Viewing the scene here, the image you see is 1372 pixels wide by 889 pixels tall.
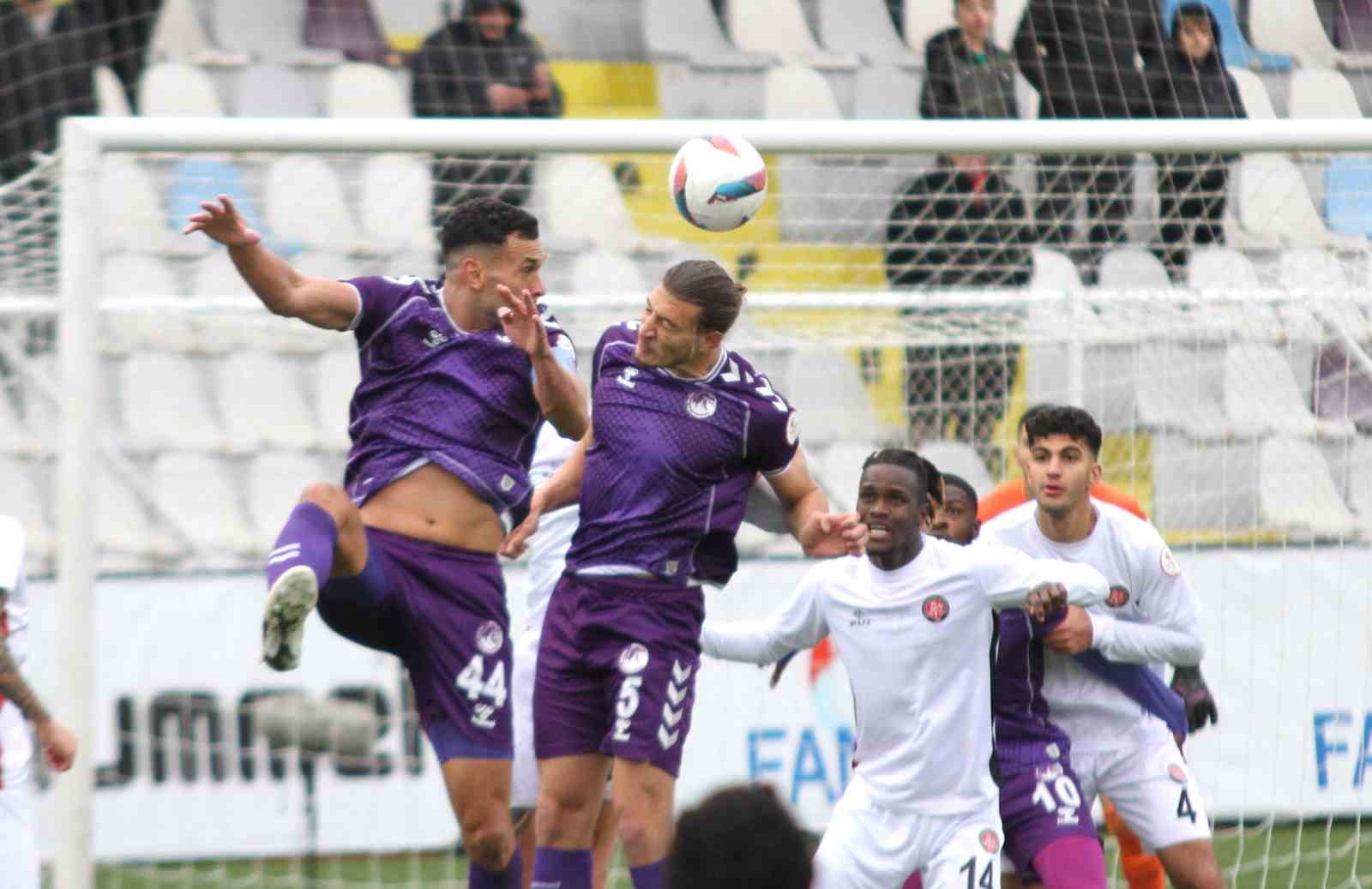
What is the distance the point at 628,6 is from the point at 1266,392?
16.5ft

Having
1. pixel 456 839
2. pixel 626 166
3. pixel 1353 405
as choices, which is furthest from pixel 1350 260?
pixel 456 839


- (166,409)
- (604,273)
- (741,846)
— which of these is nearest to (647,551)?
(741,846)

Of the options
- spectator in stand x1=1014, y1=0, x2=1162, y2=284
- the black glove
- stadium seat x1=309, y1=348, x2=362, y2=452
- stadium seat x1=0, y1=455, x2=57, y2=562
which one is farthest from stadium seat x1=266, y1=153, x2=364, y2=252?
the black glove

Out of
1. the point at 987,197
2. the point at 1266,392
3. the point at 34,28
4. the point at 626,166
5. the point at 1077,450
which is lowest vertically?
the point at 1077,450

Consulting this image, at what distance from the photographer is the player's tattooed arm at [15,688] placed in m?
5.50

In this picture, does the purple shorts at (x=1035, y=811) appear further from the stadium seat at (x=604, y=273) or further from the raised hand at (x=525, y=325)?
the stadium seat at (x=604, y=273)

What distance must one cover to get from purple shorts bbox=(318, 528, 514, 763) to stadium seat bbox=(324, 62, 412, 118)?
5.68 m

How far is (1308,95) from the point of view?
1134 cm

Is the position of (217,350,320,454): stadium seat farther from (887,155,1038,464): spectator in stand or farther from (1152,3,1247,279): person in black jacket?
(1152,3,1247,279): person in black jacket

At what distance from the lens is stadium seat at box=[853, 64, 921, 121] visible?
11539mm

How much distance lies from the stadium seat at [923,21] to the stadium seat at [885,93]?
0.60ft

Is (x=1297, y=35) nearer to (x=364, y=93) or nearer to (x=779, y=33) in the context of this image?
(x=779, y=33)

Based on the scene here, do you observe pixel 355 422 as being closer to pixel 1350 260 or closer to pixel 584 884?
pixel 584 884

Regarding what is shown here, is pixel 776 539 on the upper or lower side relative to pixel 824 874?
upper
